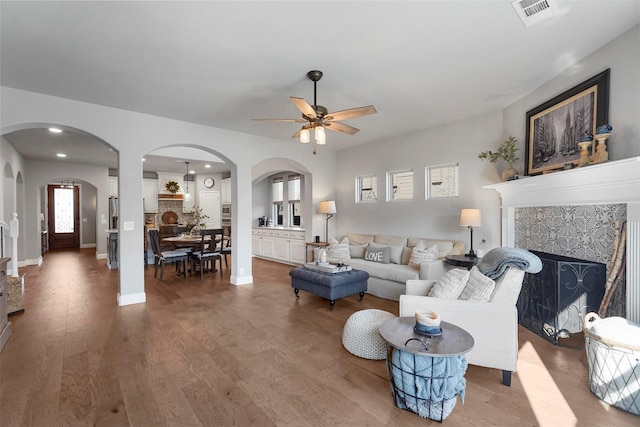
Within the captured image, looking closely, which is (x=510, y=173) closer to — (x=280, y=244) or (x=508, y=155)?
(x=508, y=155)

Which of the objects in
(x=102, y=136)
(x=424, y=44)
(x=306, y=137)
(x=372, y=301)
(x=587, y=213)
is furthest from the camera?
(x=372, y=301)

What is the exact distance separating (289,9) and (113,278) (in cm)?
631

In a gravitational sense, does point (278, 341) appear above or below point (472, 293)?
below

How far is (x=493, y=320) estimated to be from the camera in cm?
233

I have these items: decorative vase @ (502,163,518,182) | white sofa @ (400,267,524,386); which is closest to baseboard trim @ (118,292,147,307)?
white sofa @ (400,267,524,386)

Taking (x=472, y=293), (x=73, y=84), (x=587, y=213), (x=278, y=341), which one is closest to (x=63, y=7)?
(x=73, y=84)

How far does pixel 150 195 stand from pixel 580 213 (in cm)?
1022

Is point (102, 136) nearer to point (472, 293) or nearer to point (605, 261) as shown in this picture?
point (472, 293)

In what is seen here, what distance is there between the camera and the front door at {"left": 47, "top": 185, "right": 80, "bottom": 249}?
1086cm

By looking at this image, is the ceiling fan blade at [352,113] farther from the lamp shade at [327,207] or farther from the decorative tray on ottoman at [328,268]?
the lamp shade at [327,207]

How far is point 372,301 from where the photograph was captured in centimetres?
457

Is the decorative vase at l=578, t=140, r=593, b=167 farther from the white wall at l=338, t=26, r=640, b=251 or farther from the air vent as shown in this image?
the air vent

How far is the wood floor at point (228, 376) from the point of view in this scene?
6.48 feet

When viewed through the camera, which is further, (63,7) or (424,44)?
(424,44)
